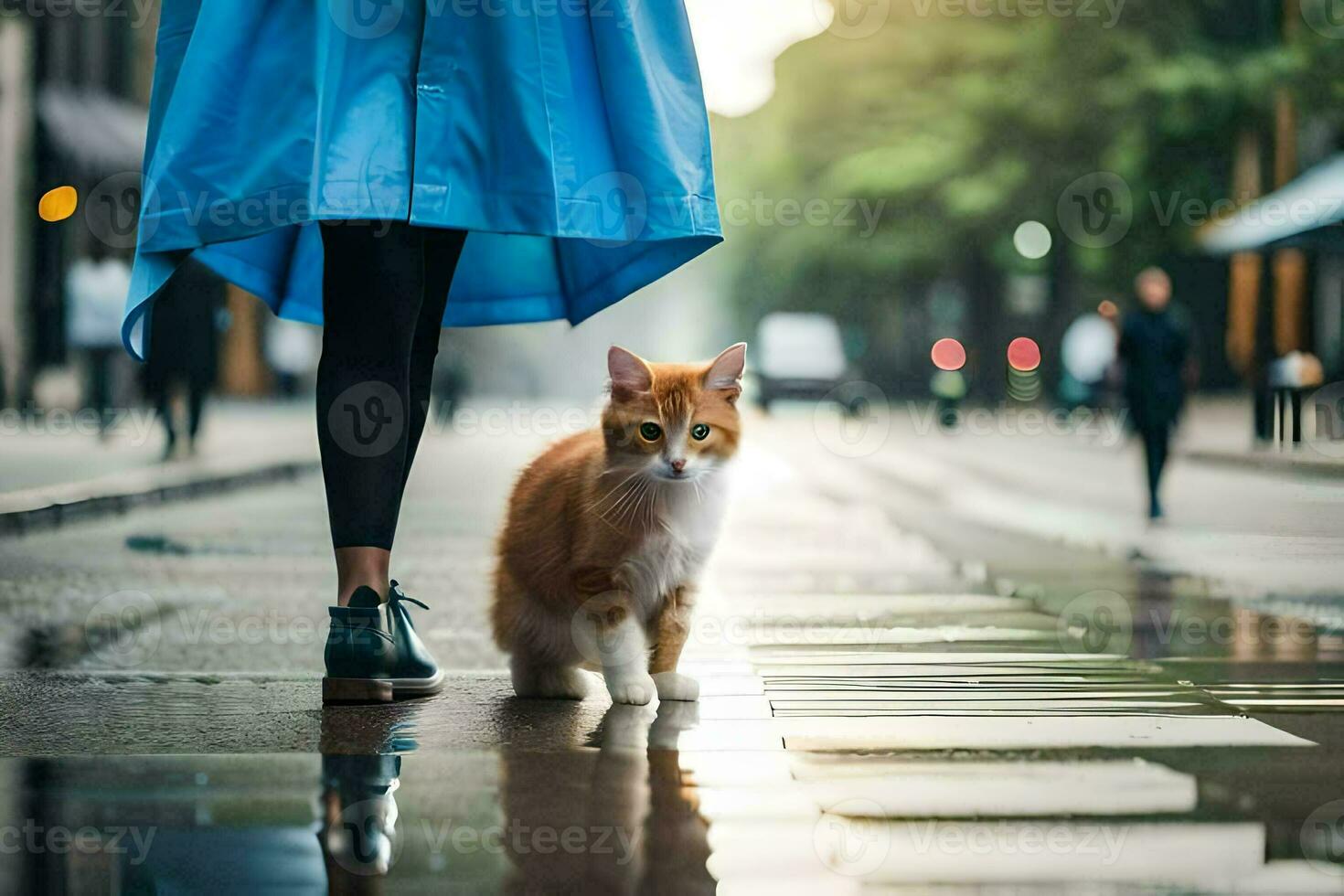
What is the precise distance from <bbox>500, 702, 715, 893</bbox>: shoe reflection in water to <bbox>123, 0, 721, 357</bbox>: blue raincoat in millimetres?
1061

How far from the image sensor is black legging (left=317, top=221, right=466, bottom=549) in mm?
3352

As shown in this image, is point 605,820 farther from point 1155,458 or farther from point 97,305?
point 97,305

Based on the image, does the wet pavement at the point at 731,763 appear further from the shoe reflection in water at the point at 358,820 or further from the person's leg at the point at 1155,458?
the person's leg at the point at 1155,458

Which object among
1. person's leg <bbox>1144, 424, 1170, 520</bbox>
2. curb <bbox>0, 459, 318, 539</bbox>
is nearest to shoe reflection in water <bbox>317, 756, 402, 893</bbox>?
curb <bbox>0, 459, 318, 539</bbox>

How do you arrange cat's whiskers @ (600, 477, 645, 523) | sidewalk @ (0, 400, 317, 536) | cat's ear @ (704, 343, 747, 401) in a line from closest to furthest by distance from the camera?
cat's whiskers @ (600, 477, 645, 523) < cat's ear @ (704, 343, 747, 401) < sidewalk @ (0, 400, 317, 536)

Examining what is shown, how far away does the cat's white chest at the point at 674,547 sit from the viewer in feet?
11.5

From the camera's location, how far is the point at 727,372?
3977 millimetres

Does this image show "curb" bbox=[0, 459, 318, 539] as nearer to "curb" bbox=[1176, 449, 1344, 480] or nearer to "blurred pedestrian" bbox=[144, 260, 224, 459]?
"blurred pedestrian" bbox=[144, 260, 224, 459]

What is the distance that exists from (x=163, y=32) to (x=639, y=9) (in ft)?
3.32

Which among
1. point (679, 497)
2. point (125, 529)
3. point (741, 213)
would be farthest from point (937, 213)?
point (679, 497)

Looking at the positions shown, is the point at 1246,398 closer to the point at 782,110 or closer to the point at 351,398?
the point at 782,110

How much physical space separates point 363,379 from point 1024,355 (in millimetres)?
34835

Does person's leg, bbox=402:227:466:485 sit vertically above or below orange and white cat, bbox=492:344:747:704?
above

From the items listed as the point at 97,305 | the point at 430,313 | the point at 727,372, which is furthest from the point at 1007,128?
the point at 430,313
